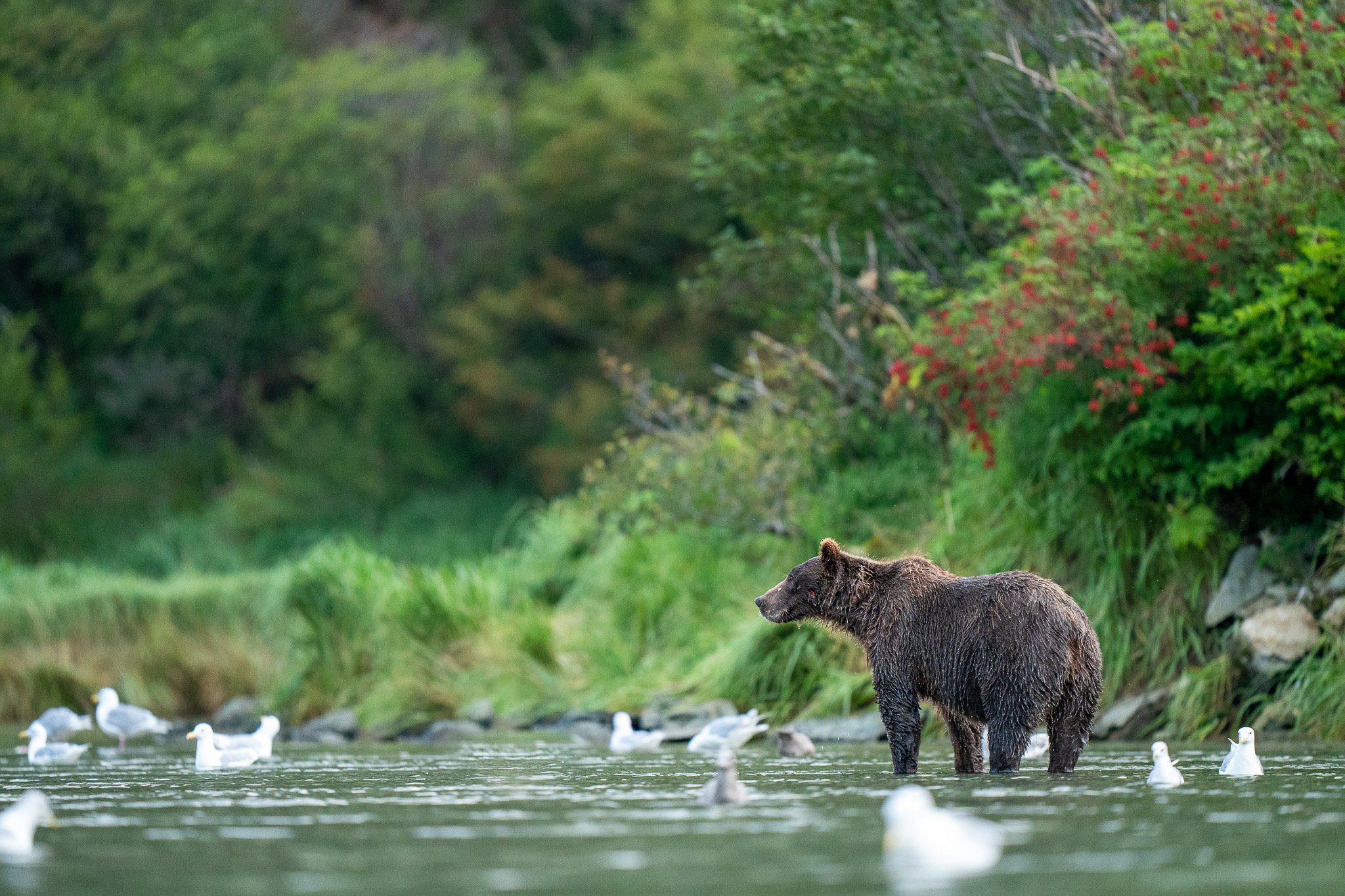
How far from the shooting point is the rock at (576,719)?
1886 cm

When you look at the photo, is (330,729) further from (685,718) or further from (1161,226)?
(1161,226)

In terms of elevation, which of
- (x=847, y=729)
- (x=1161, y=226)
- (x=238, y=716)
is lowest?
(x=238, y=716)

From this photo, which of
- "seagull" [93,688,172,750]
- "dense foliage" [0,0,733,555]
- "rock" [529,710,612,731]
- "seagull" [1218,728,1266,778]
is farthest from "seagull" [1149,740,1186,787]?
"dense foliage" [0,0,733,555]

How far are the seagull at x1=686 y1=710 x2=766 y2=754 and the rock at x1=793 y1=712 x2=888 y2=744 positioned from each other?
132 cm

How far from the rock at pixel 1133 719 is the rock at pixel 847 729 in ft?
6.05

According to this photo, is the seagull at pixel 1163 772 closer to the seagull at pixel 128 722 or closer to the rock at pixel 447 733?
the rock at pixel 447 733

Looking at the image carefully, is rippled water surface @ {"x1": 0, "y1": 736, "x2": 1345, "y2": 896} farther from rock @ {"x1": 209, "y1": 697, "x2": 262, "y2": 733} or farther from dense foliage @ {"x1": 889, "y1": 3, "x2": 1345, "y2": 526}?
rock @ {"x1": 209, "y1": 697, "x2": 262, "y2": 733}

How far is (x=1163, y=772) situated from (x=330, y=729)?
10.9m

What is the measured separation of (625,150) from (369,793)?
34.4 m

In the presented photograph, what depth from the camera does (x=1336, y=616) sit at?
49.0ft

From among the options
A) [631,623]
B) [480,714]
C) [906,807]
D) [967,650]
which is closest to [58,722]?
[480,714]

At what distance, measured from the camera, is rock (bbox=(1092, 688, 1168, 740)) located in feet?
51.0

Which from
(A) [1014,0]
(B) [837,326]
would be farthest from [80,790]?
(A) [1014,0]

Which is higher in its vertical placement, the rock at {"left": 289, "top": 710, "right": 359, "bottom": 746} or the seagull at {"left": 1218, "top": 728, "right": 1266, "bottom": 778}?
the seagull at {"left": 1218, "top": 728, "right": 1266, "bottom": 778}
